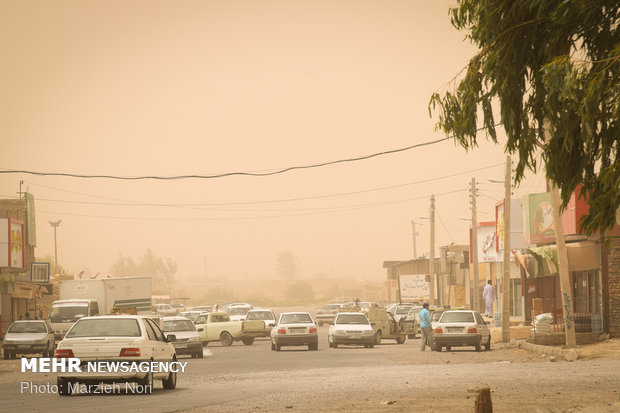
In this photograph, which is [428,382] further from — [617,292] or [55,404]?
[617,292]

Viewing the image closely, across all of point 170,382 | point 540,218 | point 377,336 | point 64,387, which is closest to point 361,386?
point 170,382

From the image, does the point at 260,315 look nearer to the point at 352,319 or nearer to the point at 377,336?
the point at 377,336

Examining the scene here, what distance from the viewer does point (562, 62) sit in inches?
428

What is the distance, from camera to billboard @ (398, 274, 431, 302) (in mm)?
88500

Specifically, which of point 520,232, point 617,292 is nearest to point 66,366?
point 617,292

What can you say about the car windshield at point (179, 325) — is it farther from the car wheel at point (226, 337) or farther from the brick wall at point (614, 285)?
the brick wall at point (614, 285)

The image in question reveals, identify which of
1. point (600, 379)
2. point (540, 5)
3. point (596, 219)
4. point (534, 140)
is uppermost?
point (540, 5)

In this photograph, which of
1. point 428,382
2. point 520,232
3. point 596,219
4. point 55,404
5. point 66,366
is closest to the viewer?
point 596,219

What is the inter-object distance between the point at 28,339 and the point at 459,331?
16401 mm

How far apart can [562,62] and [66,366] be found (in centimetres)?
1130

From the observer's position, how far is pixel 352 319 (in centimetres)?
4022

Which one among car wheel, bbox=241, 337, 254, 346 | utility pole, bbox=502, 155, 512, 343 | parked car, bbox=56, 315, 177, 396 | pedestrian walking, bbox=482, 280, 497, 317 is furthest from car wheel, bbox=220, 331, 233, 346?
parked car, bbox=56, 315, 177, 396

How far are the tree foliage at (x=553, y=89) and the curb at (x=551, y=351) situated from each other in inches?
682

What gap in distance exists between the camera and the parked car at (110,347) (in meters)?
17.9
